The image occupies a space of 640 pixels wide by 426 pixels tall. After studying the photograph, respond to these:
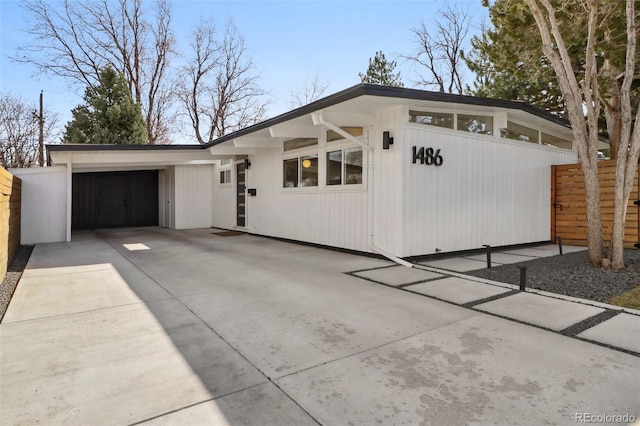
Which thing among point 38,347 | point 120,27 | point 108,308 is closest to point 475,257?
point 108,308

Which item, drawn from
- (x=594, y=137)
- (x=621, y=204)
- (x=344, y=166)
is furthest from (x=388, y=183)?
(x=621, y=204)

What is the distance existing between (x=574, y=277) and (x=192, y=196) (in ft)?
37.8

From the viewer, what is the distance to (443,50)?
1942 centimetres

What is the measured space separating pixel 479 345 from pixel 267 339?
1.65 meters

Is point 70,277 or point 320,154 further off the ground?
point 320,154

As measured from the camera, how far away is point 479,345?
2.76 metres

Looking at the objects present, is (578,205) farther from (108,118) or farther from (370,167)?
(108,118)

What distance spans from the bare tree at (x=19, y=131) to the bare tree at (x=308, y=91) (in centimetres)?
1386

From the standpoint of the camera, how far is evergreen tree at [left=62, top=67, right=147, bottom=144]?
17234 mm

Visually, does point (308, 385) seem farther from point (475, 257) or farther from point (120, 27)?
point (120, 27)

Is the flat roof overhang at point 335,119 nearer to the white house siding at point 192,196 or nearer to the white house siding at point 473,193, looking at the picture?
the white house siding at point 473,193

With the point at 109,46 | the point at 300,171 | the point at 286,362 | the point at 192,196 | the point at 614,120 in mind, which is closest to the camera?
the point at 286,362

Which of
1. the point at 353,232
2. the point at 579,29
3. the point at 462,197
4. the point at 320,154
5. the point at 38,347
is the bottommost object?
the point at 38,347

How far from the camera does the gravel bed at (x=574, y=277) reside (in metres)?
4.31
